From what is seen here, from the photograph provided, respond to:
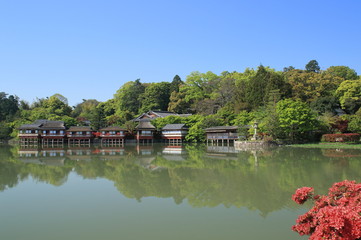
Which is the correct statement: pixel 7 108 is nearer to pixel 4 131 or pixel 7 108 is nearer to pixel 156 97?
pixel 4 131

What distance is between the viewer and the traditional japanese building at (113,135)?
4231 centimetres

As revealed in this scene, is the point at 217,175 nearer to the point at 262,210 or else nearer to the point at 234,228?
the point at 262,210

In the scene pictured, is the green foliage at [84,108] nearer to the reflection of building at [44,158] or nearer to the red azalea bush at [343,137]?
the reflection of building at [44,158]

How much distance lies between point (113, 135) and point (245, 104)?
20.2m

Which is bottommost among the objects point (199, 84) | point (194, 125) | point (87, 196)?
point (87, 196)

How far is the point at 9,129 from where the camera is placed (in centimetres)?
4806

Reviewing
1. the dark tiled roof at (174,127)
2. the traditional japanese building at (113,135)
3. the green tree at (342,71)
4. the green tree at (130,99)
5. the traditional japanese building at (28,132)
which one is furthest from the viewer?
the green tree at (130,99)

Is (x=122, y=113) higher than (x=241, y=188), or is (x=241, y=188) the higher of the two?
(x=122, y=113)

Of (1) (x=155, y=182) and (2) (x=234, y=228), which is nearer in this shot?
(2) (x=234, y=228)

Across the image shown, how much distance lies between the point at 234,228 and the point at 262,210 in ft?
5.27

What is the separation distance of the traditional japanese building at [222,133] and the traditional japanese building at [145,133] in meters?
9.56

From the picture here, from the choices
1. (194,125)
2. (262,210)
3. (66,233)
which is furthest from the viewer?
(194,125)

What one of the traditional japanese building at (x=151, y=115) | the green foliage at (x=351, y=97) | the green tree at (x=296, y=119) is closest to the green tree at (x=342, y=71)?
the green foliage at (x=351, y=97)

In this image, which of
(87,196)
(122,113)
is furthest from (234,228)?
(122,113)
